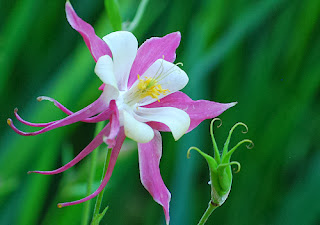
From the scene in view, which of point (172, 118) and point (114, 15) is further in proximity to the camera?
point (114, 15)

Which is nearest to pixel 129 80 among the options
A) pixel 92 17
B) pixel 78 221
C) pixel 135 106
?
pixel 135 106

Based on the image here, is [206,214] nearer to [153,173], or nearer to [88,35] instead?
[153,173]

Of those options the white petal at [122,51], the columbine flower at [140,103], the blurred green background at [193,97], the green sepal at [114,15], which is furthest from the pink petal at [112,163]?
the blurred green background at [193,97]

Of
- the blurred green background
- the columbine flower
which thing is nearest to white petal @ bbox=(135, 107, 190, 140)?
the columbine flower

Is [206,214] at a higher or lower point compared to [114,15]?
lower

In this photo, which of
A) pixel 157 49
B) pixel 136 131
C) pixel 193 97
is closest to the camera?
pixel 136 131

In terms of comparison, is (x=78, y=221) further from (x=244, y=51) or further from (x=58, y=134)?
(x=244, y=51)

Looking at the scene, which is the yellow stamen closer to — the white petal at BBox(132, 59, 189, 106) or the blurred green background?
the white petal at BBox(132, 59, 189, 106)

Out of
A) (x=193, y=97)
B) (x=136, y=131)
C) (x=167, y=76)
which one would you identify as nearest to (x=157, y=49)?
(x=167, y=76)

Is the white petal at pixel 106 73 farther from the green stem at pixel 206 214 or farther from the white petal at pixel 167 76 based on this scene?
Answer: the green stem at pixel 206 214
